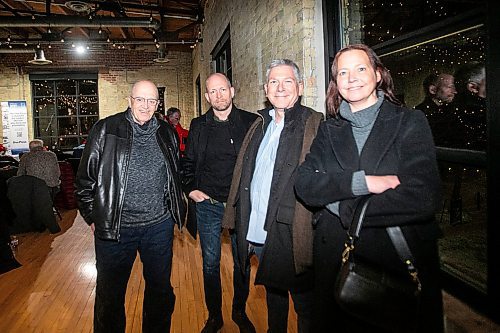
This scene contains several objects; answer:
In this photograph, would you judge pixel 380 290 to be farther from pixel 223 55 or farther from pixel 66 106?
pixel 66 106

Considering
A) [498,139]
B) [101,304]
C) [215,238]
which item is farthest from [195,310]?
[498,139]

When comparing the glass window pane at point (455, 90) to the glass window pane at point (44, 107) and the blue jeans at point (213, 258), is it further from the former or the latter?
the glass window pane at point (44, 107)

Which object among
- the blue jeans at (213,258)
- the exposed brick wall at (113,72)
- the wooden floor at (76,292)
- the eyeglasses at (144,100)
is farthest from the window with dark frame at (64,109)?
the eyeglasses at (144,100)

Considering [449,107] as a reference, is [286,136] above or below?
below

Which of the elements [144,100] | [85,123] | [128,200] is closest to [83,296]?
[128,200]

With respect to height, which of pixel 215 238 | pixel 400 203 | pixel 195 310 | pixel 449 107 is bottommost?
pixel 195 310

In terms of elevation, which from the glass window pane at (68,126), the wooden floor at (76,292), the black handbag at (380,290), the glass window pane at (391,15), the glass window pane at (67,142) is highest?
the glass window pane at (68,126)

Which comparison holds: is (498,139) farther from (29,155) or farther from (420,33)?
(29,155)

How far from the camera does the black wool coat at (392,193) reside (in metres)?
1.39

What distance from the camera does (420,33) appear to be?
81.1 inches

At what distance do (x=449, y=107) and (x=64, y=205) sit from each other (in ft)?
22.8

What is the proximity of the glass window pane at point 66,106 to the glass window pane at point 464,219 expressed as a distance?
1143 cm

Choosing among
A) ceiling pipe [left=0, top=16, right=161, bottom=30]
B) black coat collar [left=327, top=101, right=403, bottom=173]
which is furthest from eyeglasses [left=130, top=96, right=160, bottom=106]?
ceiling pipe [left=0, top=16, right=161, bottom=30]

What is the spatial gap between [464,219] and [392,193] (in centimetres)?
391
